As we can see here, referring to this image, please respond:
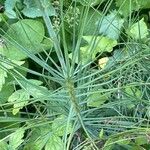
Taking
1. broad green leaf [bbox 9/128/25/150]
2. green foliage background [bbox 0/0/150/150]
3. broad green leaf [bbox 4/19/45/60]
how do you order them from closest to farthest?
green foliage background [bbox 0/0/150/150] → broad green leaf [bbox 9/128/25/150] → broad green leaf [bbox 4/19/45/60]

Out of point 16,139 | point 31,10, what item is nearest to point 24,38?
point 31,10

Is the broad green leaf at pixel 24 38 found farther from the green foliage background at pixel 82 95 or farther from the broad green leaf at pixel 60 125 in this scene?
the broad green leaf at pixel 60 125

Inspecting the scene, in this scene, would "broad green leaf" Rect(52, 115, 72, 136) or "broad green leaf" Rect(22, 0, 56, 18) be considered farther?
"broad green leaf" Rect(22, 0, 56, 18)

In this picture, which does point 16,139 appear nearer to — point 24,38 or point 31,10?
point 24,38

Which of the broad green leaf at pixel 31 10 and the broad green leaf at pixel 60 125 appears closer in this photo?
the broad green leaf at pixel 60 125

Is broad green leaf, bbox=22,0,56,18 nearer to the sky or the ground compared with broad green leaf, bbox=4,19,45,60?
nearer to the sky

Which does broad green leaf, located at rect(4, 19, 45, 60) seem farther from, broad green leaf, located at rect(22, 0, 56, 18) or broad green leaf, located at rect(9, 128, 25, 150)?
broad green leaf, located at rect(9, 128, 25, 150)

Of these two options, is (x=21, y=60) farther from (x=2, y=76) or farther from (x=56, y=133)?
(x=56, y=133)

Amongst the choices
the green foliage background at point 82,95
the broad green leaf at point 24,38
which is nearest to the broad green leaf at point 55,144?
the green foliage background at point 82,95

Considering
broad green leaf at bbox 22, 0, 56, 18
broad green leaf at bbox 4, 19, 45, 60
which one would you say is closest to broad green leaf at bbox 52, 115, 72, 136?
broad green leaf at bbox 4, 19, 45, 60

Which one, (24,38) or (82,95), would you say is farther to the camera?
(24,38)

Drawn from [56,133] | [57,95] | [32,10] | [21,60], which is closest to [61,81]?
[57,95]
